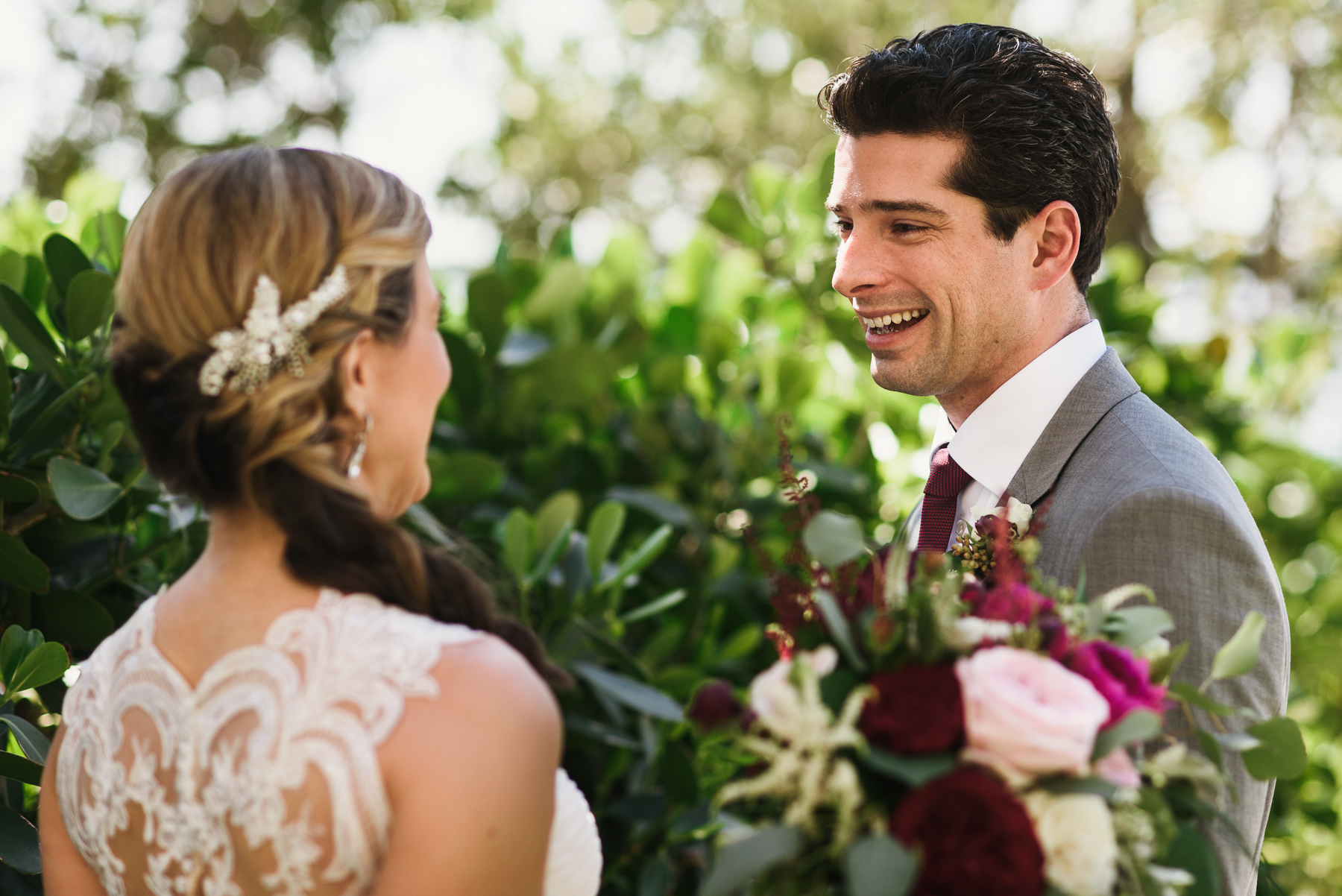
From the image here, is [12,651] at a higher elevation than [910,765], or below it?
below

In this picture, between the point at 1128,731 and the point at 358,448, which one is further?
the point at 358,448

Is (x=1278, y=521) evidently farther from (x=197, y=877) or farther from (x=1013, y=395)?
(x=197, y=877)

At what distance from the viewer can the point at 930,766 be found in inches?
47.4

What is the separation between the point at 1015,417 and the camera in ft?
7.06

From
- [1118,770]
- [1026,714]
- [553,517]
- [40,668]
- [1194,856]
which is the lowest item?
[553,517]

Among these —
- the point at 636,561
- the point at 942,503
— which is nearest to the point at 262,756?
the point at 636,561

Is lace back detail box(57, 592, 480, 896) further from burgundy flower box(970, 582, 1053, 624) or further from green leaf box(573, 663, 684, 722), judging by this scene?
green leaf box(573, 663, 684, 722)

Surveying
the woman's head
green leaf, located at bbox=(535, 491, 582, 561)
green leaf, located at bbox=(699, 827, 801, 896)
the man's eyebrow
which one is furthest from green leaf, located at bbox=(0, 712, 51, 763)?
the man's eyebrow

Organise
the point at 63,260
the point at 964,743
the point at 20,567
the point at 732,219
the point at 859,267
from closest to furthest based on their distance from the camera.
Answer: the point at 964,743 < the point at 20,567 < the point at 63,260 < the point at 859,267 < the point at 732,219

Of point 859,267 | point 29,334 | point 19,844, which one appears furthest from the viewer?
point 859,267

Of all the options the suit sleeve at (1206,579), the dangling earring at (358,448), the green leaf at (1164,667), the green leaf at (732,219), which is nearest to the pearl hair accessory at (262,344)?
the dangling earring at (358,448)

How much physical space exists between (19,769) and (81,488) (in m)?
0.49

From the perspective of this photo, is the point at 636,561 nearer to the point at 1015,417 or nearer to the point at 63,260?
the point at 1015,417

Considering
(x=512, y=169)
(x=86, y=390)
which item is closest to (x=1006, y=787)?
(x=86, y=390)
